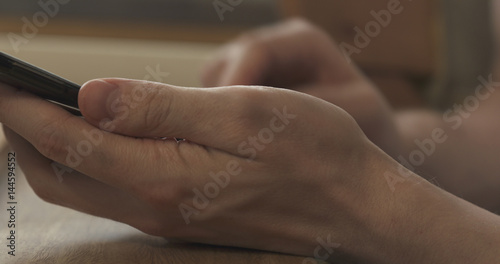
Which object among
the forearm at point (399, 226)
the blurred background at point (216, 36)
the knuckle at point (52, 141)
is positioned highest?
the knuckle at point (52, 141)

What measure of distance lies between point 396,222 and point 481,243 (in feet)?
0.21

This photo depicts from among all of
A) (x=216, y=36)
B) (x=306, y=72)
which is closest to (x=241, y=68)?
(x=306, y=72)

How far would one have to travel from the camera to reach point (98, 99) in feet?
1.21

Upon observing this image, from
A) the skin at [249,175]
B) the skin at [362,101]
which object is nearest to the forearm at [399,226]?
the skin at [249,175]

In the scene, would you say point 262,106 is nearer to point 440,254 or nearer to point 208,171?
point 208,171

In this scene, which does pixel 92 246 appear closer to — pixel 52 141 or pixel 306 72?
pixel 52 141

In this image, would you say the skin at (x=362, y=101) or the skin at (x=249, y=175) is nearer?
the skin at (x=249, y=175)

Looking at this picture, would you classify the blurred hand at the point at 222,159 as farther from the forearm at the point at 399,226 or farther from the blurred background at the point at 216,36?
the blurred background at the point at 216,36

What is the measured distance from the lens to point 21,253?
40 cm

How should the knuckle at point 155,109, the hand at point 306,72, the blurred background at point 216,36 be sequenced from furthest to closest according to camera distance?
the blurred background at point 216,36, the hand at point 306,72, the knuckle at point 155,109

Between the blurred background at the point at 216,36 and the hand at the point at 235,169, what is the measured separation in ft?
2.50

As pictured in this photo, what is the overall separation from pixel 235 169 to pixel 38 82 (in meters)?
0.13

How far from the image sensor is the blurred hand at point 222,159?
0.37 m

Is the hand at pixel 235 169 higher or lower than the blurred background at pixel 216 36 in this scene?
higher
